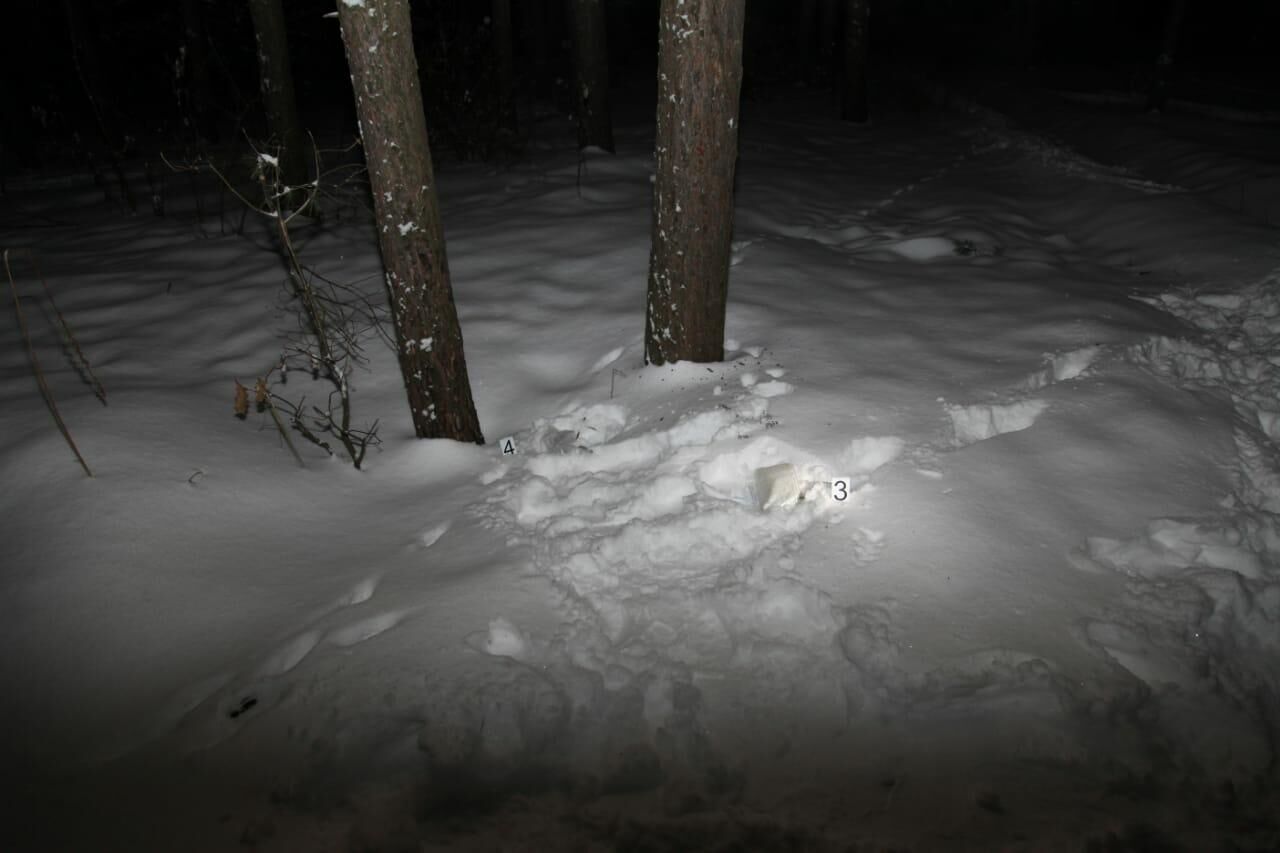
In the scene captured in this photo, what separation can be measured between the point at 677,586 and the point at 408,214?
2.08 meters

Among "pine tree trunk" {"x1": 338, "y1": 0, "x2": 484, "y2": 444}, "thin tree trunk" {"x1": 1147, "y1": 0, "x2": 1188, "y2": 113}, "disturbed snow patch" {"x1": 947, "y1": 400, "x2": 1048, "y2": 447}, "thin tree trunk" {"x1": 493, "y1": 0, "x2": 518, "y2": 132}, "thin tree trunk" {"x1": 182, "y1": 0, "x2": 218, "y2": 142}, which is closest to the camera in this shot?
"pine tree trunk" {"x1": 338, "y1": 0, "x2": 484, "y2": 444}

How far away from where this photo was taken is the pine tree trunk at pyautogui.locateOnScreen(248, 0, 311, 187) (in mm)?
6402

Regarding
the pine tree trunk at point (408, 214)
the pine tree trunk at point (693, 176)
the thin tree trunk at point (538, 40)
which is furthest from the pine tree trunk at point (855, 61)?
the pine tree trunk at point (408, 214)

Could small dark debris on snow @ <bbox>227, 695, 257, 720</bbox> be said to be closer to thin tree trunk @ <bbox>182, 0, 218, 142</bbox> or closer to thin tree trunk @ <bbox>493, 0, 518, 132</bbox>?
thin tree trunk @ <bbox>493, 0, 518, 132</bbox>

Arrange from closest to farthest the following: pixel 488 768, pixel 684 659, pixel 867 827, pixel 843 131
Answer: pixel 867 827, pixel 488 768, pixel 684 659, pixel 843 131

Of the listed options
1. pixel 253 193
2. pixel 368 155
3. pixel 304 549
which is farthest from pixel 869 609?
pixel 253 193

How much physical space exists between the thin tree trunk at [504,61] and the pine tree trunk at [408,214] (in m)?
7.39

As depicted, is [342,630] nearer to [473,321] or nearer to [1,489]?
[1,489]

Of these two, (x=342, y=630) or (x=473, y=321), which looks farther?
(x=473, y=321)

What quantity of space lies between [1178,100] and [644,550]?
2007cm

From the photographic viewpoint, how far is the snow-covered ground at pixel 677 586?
2.04 meters

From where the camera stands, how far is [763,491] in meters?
3.16

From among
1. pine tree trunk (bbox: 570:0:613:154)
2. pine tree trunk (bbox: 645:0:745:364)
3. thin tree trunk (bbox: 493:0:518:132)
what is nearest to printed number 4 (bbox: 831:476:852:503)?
pine tree trunk (bbox: 645:0:745:364)

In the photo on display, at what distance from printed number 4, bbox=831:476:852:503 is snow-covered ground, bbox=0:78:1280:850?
0.01m
